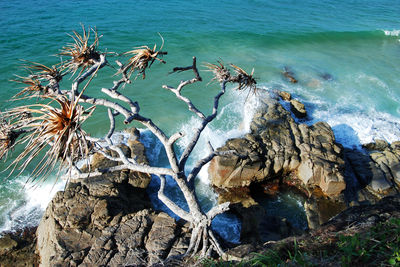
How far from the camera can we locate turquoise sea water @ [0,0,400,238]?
49.2ft

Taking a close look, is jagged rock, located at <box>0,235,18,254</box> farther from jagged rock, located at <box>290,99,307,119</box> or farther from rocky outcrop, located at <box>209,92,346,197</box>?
jagged rock, located at <box>290,99,307,119</box>

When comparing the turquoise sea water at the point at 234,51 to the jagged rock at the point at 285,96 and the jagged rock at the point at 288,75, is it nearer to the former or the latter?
the jagged rock at the point at 288,75

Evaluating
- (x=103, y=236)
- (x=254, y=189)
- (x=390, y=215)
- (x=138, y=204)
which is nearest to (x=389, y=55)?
(x=254, y=189)

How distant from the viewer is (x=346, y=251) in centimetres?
434

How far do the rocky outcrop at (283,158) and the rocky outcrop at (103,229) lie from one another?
341 centimetres

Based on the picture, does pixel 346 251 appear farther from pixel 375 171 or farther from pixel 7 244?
pixel 7 244

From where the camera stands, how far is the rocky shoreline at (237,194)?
24.0 ft

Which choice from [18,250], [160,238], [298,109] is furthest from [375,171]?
[18,250]

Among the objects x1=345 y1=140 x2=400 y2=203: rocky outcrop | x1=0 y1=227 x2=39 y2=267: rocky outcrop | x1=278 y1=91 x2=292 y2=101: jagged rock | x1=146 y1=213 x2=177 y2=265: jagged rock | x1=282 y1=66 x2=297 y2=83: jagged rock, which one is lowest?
x1=0 y1=227 x2=39 y2=267: rocky outcrop

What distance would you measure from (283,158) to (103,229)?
279 inches

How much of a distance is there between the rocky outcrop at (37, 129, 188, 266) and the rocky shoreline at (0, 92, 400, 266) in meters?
0.03

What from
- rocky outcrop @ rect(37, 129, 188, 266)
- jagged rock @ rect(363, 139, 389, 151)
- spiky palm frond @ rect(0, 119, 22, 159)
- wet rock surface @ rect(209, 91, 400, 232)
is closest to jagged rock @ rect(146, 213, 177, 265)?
rocky outcrop @ rect(37, 129, 188, 266)

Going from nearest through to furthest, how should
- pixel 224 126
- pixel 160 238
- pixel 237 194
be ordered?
1. pixel 160 238
2. pixel 237 194
3. pixel 224 126

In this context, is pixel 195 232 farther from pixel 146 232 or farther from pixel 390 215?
pixel 390 215
